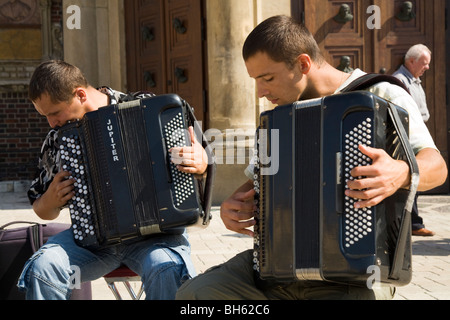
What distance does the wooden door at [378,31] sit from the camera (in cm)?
861

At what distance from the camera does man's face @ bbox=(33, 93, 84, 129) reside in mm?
3316

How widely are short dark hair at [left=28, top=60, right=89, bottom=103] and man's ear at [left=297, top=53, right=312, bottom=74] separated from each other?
1.11 metres

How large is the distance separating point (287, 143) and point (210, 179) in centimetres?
70

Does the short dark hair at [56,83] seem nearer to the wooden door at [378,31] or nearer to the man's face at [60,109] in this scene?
the man's face at [60,109]

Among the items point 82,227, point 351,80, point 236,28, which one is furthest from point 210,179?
point 236,28

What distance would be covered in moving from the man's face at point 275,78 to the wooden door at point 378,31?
5920 mm

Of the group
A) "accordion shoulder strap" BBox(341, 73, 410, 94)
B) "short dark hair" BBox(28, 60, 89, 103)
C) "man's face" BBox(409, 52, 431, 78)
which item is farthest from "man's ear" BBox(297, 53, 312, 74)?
"man's face" BBox(409, 52, 431, 78)

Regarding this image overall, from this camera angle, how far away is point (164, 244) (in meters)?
3.15

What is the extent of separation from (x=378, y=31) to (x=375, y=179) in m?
6.67

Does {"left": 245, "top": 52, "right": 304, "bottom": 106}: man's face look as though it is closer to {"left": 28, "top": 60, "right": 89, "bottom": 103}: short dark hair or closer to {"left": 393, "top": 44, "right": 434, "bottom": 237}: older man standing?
→ {"left": 28, "top": 60, "right": 89, "bottom": 103}: short dark hair

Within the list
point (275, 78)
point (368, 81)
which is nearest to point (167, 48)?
point (275, 78)

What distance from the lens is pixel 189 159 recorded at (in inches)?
119

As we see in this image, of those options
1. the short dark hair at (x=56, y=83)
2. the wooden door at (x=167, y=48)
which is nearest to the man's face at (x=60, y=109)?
the short dark hair at (x=56, y=83)
